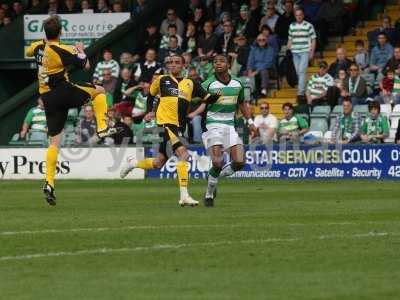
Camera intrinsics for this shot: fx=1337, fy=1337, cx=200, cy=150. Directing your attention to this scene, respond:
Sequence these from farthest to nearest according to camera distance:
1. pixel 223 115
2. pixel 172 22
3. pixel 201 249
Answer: pixel 172 22, pixel 223 115, pixel 201 249

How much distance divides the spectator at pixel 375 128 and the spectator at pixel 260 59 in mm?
3888

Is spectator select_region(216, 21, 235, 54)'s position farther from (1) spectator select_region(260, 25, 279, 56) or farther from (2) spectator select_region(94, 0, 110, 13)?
(2) spectator select_region(94, 0, 110, 13)

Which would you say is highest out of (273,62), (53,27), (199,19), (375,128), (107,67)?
(199,19)

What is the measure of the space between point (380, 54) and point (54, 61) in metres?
13.1

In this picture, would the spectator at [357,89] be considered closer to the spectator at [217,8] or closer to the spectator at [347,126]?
the spectator at [347,126]

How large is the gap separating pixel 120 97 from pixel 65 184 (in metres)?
6.64

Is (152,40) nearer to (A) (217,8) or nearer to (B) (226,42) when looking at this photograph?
(A) (217,8)

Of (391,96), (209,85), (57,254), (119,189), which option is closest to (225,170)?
(209,85)

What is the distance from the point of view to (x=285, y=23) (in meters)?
31.3

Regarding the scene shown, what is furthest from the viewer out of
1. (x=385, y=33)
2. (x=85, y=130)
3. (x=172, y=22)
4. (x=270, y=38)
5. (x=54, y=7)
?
(x=54, y=7)

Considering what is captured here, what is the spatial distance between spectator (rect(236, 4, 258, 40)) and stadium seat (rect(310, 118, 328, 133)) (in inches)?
154

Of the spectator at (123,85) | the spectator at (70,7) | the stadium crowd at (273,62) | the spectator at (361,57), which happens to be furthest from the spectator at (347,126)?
the spectator at (70,7)

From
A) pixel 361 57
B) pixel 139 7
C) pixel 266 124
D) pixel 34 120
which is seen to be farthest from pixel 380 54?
pixel 139 7

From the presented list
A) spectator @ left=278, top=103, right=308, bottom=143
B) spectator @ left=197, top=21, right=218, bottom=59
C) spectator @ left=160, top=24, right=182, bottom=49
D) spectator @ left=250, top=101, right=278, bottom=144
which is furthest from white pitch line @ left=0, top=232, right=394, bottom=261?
spectator @ left=160, top=24, right=182, bottom=49
